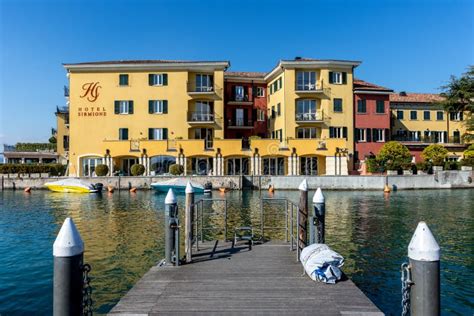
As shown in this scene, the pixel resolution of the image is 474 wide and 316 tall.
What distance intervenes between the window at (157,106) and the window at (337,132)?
2112cm

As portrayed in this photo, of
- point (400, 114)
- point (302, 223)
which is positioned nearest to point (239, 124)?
point (400, 114)

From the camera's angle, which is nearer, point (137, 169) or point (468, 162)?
point (137, 169)

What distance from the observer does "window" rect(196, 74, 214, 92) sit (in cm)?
4884

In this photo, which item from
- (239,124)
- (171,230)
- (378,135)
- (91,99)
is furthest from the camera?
(239,124)

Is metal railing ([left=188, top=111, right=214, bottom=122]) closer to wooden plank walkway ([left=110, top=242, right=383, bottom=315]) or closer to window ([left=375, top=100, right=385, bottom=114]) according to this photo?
window ([left=375, top=100, right=385, bottom=114])

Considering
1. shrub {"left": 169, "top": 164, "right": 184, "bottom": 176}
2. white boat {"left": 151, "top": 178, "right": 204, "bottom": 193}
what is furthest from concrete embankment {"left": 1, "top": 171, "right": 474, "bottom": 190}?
white boat {"left": 151, "top": 178, "right": 204, "bottom": 193}

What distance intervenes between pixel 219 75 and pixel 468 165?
104 feet

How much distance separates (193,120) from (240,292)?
4211cm

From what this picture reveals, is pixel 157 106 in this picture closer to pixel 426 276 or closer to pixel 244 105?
pixel 244 105

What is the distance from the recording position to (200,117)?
48.7 metres

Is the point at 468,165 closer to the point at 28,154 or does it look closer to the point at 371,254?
the point at 371,254

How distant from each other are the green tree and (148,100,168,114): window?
3808 cm

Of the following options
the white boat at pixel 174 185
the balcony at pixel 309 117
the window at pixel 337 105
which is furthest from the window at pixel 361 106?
the white boat at pixel 174 185

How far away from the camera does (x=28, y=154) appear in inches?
2736
